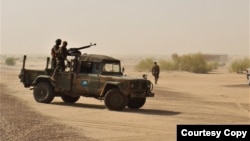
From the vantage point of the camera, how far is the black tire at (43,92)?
1766cm

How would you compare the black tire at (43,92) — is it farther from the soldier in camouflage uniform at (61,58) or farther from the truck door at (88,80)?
the truck door at (88,80)

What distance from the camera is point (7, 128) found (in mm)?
11328

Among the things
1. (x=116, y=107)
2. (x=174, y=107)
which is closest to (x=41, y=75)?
(x=116, y=107)

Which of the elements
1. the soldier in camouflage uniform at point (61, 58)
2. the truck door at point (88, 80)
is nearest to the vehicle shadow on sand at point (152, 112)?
the truck door at point (88, 80)

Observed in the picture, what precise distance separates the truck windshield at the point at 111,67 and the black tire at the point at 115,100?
1011 millimetres

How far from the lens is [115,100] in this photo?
618 inches

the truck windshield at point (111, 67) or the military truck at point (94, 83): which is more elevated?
the truck windshield at point (111, 67)

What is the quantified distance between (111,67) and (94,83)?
881 millimetres

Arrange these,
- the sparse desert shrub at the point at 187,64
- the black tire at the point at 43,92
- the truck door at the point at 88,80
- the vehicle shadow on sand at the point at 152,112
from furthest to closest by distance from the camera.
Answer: the sparse desert shrub at the point at 187,64, the black tire at the point at 43,92, the truck door at the point at 88,80, the vehicle shadow on sand at the point at 152,112

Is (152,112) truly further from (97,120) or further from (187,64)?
(187,64)

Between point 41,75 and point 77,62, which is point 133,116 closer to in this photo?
point 77,62

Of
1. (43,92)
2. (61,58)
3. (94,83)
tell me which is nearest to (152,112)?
(94,83)

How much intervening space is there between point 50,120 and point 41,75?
5292 mm

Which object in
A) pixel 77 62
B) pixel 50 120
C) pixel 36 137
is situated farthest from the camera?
pixel 77 62
